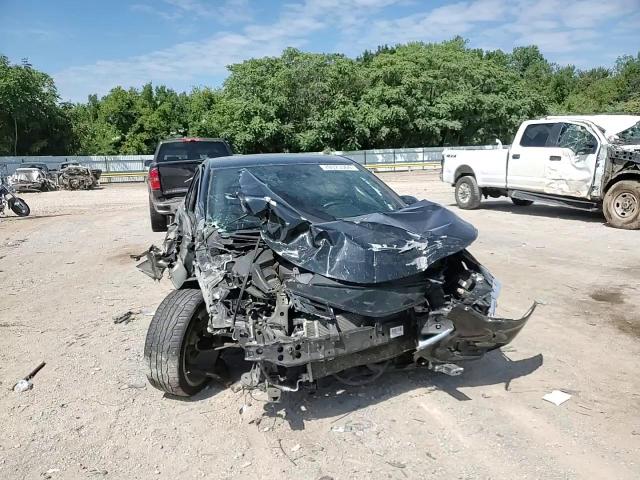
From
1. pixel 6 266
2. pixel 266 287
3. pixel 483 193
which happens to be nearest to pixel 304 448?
pixel 266 287

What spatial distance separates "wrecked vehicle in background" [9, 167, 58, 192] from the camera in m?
25.2

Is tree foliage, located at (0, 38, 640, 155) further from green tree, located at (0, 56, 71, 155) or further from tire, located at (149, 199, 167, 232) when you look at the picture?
tire, located at (149, 199, 167, 232)

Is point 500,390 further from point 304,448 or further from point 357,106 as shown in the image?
point 357,106

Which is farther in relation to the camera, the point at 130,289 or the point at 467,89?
the point at 467,89

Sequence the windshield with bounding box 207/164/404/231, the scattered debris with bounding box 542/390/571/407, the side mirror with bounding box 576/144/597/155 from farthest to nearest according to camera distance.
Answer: the side mirror with bounding box 576/144/597/155 < the windshield with bounding box 207/164/404/231 < the scattered debris with bounding box 542/390/571/407

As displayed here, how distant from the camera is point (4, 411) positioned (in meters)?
3.81

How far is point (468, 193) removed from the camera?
44.6 feet

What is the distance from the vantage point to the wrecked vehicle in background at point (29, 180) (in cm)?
2522

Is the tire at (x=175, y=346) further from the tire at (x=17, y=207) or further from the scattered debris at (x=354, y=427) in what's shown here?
the tire at (x=17, y=207)

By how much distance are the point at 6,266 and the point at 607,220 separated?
11.1m

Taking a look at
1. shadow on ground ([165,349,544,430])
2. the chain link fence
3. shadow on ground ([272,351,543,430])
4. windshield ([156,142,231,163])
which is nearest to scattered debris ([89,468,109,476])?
shadow on ground ([165,349,544,430])

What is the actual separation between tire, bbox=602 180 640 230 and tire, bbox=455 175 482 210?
3.36m

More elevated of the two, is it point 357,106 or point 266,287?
point 357,106

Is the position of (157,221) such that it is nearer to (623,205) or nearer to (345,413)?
(345,413)
